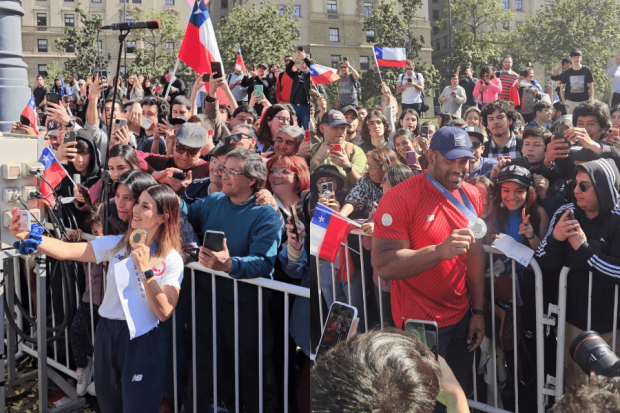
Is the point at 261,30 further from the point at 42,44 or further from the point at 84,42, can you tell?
the point at 42,44

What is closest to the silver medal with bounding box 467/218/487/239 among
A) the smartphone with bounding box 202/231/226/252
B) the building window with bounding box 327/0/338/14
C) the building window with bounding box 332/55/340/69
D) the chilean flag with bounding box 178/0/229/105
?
the building window with bounding box 332/55/340/69

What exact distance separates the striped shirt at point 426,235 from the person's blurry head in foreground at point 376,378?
1.33 ft

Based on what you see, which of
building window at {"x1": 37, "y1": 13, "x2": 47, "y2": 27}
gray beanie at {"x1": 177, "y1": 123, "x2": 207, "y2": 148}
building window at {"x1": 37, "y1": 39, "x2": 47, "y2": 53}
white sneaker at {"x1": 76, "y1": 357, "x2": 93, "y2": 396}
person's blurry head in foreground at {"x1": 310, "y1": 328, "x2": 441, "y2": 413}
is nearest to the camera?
person's blurry head in foreground at {"x1": 310, "y1": 328, "x2": 441, "y2": 413}

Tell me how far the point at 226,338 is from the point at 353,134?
59.2 inches

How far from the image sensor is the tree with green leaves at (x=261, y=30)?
2168 millimetres

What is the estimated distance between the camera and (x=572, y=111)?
66.6 inches

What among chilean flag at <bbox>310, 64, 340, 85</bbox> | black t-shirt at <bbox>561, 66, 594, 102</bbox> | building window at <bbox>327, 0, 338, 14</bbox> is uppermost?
building window at <bbox>327, 0, 338, 14</bbox>

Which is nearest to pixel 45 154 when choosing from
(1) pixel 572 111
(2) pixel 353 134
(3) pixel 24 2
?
(3) pixel 24 2

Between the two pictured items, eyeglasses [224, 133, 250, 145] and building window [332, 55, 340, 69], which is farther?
eyeglasses [224, 133, 250, 145]

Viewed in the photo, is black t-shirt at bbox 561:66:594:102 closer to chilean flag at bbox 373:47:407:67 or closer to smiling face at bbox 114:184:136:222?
chilean flag at bbox 373:47:407:67

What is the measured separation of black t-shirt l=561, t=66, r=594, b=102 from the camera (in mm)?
1676

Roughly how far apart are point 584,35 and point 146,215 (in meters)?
1.92

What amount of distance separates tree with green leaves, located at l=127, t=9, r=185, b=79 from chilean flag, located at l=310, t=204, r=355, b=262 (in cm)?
217

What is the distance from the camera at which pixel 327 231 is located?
1.95 metres
